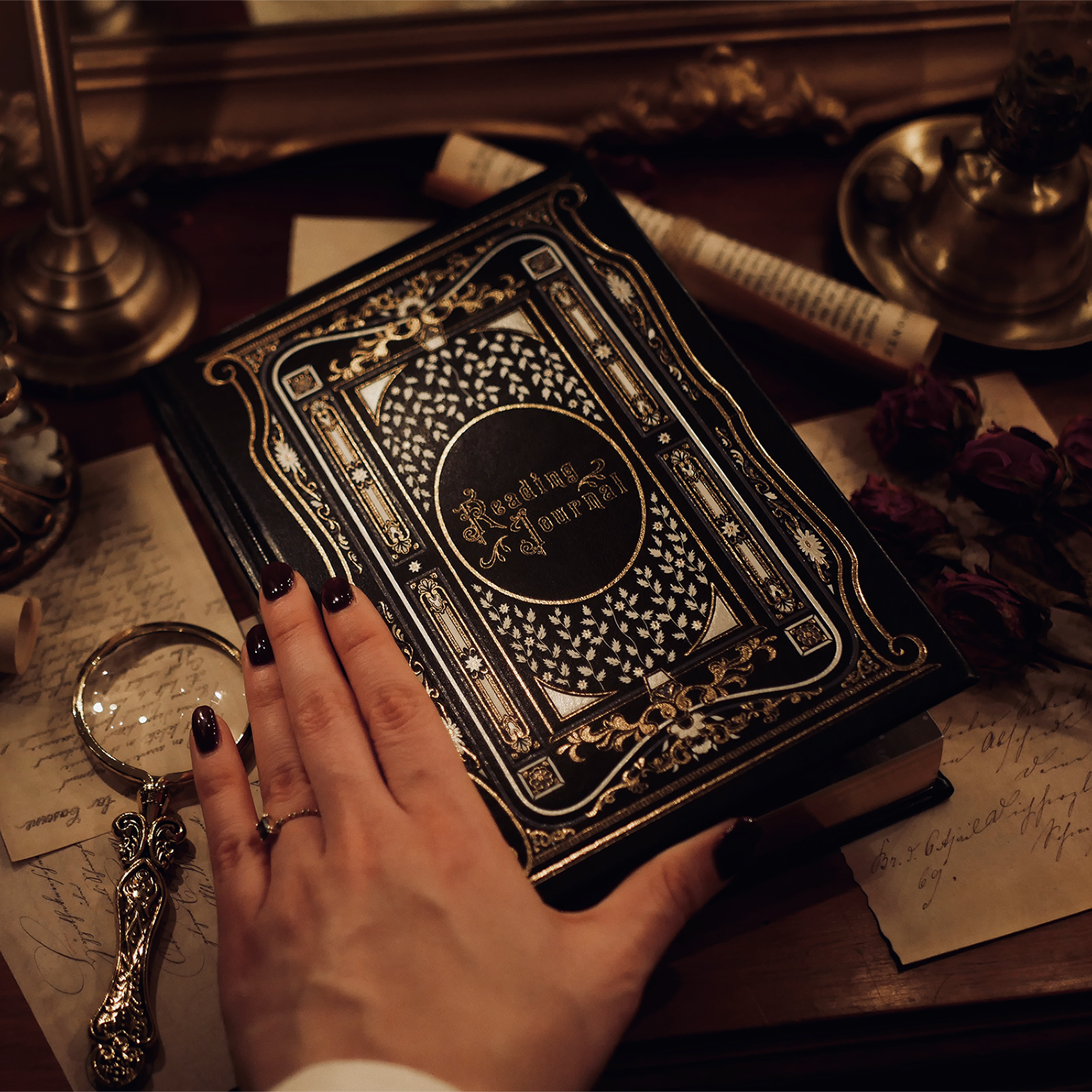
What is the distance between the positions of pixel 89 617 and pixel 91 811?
0.16 meters

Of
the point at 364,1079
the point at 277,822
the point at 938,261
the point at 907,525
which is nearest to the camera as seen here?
the point at 364,1079

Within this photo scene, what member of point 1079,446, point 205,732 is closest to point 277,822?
point 205,732

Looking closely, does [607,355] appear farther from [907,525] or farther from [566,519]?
[907,525]

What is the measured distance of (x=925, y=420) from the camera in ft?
2.62

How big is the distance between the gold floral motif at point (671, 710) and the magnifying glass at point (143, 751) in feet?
0.88

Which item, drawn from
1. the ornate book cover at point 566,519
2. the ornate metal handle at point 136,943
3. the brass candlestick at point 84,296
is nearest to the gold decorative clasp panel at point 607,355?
the ornate book cover at point 566,519

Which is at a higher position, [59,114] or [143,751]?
[59,114]

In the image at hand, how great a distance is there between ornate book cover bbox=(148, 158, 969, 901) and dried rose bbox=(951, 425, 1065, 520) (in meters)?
0.11

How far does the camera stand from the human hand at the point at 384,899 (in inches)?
22.8

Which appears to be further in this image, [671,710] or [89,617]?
[89,617]

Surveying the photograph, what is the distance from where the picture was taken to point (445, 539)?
0.74 metres

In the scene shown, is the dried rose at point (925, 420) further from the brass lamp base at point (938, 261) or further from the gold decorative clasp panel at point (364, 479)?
the gold decorative clasp panel at point (364, 479)

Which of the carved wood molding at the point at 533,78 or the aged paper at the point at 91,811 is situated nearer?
the aged paper at the point at 91,811

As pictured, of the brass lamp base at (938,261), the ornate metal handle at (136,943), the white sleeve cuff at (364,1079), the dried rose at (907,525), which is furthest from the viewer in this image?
the brass lamp base at (938,261)
